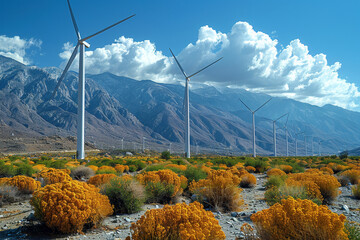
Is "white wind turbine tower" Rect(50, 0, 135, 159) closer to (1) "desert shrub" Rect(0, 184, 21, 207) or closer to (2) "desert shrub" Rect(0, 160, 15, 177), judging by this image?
(2) "desert shrub" Rect(0, 160, 15, 177)

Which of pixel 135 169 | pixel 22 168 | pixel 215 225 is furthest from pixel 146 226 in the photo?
pixel 135 169

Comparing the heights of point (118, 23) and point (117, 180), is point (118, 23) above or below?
above

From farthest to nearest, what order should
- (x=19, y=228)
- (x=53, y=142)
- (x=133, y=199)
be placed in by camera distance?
(x=53, y=142), (x=133, y=199), (x=19, y=228)

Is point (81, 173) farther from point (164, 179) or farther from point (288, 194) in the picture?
point (288, 194)

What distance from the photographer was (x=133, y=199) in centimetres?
1220

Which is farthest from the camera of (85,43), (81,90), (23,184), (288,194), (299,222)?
(85,43)

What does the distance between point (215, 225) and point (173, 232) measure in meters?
1.00

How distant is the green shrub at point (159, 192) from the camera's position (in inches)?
561

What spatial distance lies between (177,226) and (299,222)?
9.34ft

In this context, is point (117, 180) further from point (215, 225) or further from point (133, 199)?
point (215, 225)

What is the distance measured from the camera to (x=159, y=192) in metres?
14.2

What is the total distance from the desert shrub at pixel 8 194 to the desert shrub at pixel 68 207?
5.13m

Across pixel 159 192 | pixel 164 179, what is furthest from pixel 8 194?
pixel 164 179

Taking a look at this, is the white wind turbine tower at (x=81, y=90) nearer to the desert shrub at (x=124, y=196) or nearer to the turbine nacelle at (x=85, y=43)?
the turbine nacelle at (x=85, y=43)
